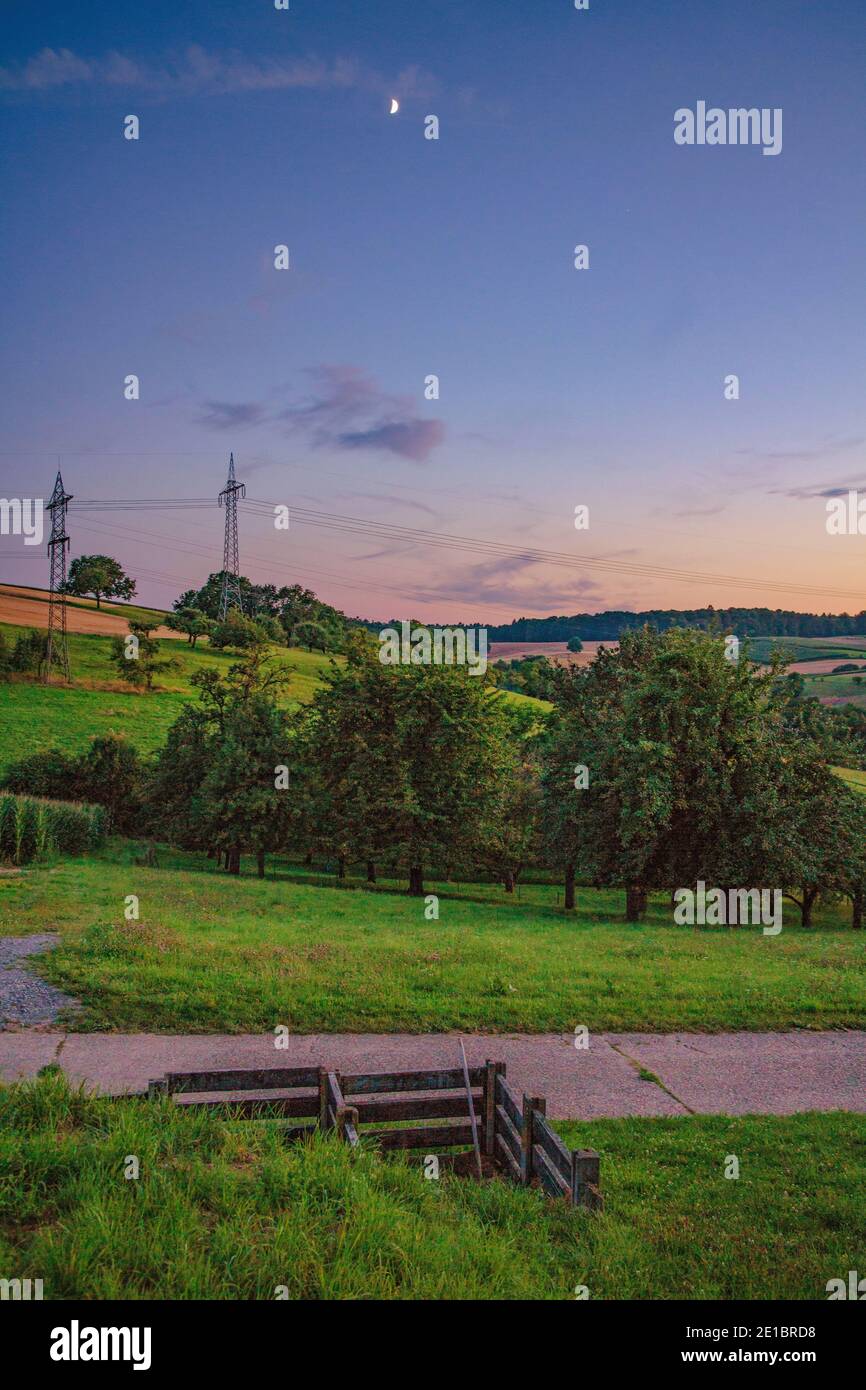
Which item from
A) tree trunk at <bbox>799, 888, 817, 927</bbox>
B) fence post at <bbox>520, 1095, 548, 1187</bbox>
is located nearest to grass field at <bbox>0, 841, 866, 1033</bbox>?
fence post at <bbox>520, 1095, 548, 1187</bbox>

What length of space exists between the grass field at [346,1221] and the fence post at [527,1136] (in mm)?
195

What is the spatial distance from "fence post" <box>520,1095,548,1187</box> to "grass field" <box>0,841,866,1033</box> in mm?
4667

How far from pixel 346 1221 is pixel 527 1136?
248cm

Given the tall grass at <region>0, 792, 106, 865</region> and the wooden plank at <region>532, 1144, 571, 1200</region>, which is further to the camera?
the tall grass at <region>0, 792, 106, 865</region>

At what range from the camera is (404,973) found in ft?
45.5

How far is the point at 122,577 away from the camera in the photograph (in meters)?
120

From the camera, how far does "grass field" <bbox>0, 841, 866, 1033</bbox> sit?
11.9m

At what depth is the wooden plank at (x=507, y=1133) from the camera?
7.28 metres

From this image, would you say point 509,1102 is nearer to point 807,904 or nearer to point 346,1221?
point 346,1221

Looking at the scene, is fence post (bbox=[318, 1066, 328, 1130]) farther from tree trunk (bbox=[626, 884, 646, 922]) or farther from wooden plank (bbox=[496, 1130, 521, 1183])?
tree trunk (bbox=[626, 884, 646, 922])

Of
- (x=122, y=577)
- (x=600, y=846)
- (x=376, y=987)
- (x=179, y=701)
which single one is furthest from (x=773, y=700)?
(x=122, y=577)

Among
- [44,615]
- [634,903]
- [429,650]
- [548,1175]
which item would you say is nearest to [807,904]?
[634,903]

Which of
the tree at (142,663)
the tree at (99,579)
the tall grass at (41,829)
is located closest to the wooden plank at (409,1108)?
the tall grass at (41,829)

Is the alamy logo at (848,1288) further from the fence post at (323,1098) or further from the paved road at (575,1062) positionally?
the fence post at (323,1098)
